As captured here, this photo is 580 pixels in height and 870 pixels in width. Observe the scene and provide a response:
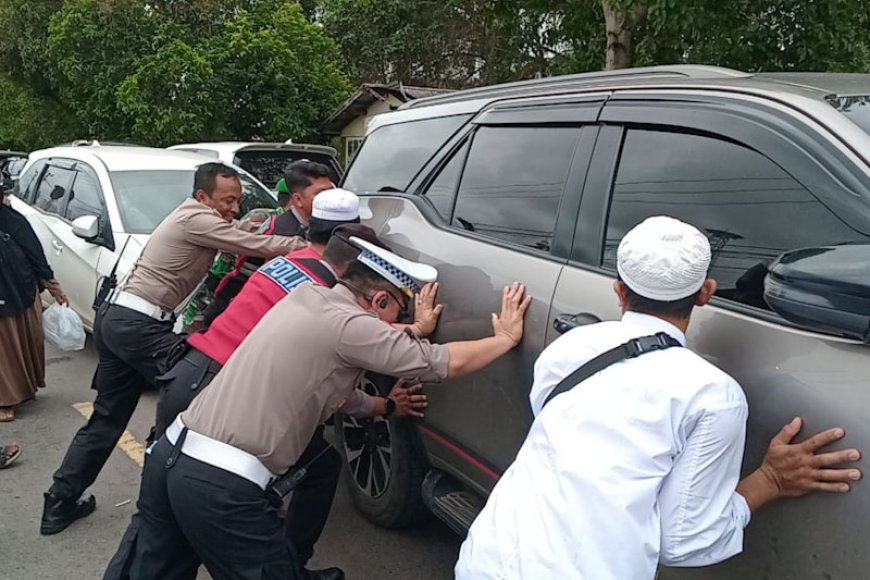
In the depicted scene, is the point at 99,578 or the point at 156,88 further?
the point at 156,88

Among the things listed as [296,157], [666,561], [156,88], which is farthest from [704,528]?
[156,88]

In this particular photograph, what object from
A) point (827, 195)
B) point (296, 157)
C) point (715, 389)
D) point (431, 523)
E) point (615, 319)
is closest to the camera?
point (715, 389)

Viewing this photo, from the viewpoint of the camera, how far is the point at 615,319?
7.14ft

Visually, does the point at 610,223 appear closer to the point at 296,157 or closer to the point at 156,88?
the point at 296,157

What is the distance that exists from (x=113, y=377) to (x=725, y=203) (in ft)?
9.67

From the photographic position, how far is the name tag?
112 inches

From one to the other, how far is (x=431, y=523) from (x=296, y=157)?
653 cm

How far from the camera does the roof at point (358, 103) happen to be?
48.9 feet

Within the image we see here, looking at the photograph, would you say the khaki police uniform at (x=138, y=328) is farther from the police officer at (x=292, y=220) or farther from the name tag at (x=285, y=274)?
the name tag at (x=285, y=274)

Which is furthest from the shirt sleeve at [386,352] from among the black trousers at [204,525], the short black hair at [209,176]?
the short black hair at [209,176]

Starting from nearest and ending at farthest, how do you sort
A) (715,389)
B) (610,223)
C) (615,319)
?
(715,389)
(615,319)
(610,223)

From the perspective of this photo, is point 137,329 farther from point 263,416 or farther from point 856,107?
point 856,107

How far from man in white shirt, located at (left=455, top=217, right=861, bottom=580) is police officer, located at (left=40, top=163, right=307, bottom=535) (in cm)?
232

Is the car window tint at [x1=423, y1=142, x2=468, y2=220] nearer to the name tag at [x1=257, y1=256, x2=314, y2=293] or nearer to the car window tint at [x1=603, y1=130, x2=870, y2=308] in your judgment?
the name tag at [x1=257, y1=256, x2=314, y2=293]
